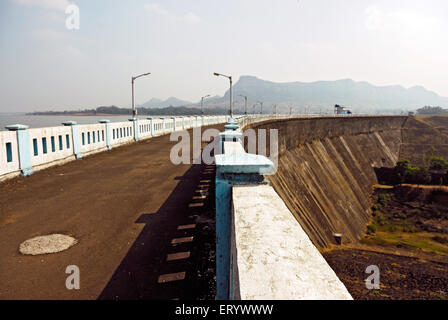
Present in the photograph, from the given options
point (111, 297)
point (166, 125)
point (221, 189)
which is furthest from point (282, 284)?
point (166, 125)

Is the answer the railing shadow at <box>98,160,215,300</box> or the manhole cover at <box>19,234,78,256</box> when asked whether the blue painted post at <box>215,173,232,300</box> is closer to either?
the railing shadow at <box>98,160,215,300</box>

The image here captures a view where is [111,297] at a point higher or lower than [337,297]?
lower

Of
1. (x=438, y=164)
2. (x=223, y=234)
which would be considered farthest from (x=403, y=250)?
(x=438, y=164)

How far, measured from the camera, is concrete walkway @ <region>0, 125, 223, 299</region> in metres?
3.92

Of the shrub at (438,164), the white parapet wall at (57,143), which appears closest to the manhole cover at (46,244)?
the white parapet wall at (57,143)

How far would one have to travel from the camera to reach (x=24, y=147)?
10062 millimetres

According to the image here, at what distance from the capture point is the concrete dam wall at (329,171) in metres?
23.0

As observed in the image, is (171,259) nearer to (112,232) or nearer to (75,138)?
(112,232)

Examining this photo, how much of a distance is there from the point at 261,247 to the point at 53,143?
40.1 feet

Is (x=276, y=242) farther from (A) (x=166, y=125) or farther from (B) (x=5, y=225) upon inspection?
(A) (x=166, y=125)

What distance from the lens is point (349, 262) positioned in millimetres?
21703

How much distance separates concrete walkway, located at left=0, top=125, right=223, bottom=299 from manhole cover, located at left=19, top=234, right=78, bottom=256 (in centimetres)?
14

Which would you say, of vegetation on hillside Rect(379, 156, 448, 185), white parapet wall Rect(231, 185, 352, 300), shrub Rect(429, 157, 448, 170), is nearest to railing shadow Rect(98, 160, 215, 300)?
white parapet wall Rect(231, 185, 352, 300)

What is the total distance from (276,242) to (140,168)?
10.3m
